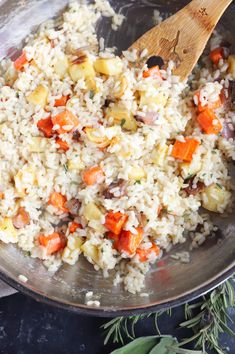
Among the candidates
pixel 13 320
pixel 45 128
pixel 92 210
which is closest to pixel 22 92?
pixel 45 128

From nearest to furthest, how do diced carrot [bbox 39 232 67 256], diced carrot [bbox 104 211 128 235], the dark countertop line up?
diced carrot [bbox 104 211 128 235]
diced carrot [bbox 39 232 67 256]
the dark countertop

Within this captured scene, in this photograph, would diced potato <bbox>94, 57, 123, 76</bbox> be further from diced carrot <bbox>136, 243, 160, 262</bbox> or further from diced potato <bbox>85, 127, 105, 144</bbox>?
diced carrot <bbox>136, 243, 160, 262</bbox>

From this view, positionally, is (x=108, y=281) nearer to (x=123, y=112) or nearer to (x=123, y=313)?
(x=123, y=313)

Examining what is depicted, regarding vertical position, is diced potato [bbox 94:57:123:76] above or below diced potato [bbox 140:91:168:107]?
above

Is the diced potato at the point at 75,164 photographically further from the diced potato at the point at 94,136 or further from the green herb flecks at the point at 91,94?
the green herb flecks at the point at 91,94

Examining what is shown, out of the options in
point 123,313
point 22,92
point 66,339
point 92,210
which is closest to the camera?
point 123,313

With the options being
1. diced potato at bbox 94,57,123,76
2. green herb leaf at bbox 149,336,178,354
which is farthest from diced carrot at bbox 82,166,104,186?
green herb leaf at bbox 149,336,178,354

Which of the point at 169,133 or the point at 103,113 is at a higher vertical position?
the point at 103,113
